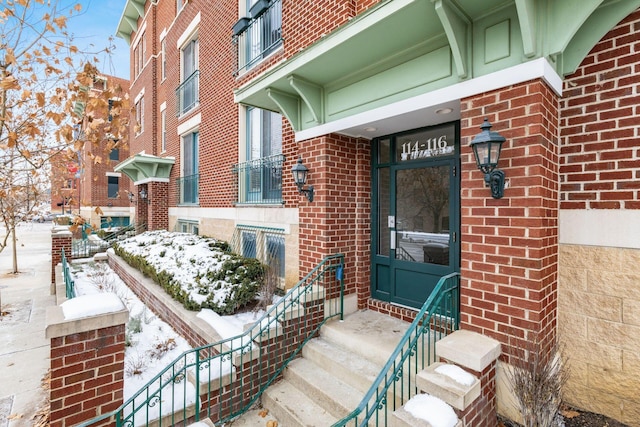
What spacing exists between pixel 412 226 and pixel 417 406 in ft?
8.38

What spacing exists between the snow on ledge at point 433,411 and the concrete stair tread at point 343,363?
38.0 inches

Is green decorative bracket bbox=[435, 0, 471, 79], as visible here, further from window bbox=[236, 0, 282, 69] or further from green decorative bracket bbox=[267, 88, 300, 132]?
window bbox=[236, 0, 282, 69]

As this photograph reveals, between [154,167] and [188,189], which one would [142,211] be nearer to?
[154,167]

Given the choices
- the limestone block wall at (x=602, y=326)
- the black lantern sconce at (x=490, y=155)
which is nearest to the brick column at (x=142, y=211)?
the black lantern sconce at (x=490, y=155)

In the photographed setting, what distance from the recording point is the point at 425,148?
441 centimetres

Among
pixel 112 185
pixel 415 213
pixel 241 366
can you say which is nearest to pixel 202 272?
pixel 241 366

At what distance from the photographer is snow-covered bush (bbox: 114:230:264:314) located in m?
5.14

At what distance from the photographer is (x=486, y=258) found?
3.03 metres

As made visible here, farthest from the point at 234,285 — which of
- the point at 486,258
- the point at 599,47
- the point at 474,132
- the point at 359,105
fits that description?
the point at 599,47

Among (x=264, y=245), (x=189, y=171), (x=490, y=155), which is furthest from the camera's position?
(x=189, y=171)

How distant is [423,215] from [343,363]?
2238mm

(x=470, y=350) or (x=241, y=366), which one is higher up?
(x=470, y=350)

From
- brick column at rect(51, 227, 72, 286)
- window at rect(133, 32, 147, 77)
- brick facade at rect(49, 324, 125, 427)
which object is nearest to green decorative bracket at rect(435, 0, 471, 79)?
brick facade at rect(49, 324, 125, 427)

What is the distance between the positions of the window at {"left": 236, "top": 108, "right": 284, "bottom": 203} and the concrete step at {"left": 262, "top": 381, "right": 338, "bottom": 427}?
338 centimetres
